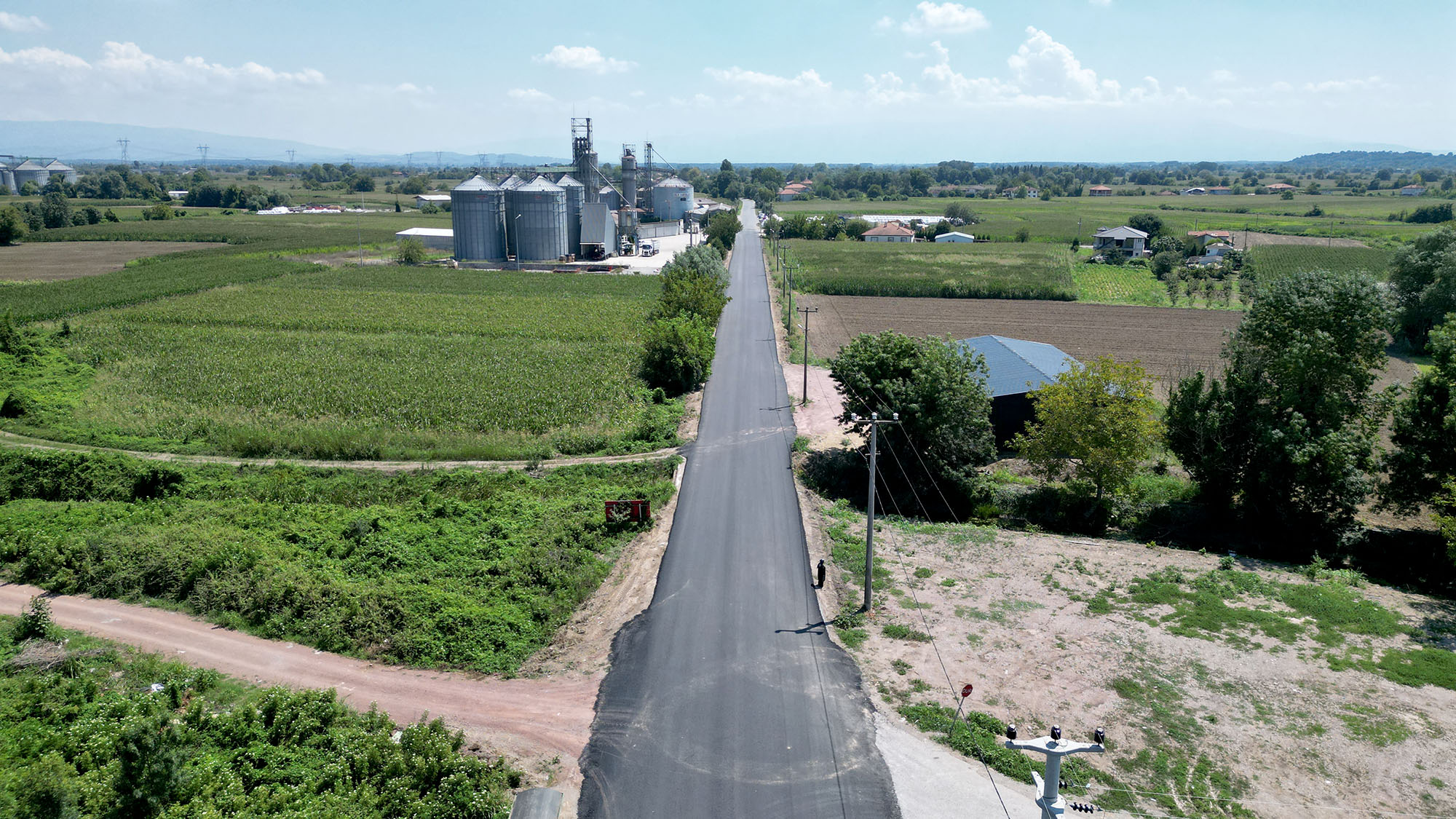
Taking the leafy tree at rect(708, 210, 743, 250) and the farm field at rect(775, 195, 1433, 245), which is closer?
the leafy tree at rect(708, 210, 743, 250)

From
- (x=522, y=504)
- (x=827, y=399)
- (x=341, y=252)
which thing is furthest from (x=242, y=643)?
(x=341, y=252)

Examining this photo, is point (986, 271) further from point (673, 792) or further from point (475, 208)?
point (673, 792)

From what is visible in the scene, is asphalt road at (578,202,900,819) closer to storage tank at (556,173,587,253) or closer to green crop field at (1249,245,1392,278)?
storage tank at (556,173,587,253)

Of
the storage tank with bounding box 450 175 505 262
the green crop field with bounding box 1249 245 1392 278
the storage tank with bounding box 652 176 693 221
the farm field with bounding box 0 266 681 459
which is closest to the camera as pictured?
the farm field with bounding box 0 266 681 459

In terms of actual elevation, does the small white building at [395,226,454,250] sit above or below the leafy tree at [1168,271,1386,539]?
above

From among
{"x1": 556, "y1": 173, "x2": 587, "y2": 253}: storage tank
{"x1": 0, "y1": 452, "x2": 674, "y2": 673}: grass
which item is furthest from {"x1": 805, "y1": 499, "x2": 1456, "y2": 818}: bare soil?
{"x1": 556, "y1": 173, "x2": 587, "y2": 253}: storage tank

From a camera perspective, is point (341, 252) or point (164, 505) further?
point (341, 252)

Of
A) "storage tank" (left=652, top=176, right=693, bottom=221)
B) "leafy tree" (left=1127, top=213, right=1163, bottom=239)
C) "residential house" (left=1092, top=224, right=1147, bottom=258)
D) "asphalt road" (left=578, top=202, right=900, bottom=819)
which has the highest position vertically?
"storage tank" (left=652, top=176, right=693, bottom=221)
